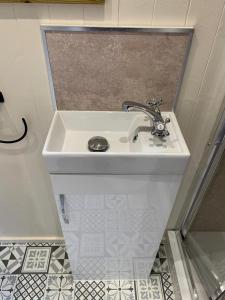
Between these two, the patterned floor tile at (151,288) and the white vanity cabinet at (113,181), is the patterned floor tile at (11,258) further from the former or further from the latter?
the patterned floor tile at (151,288)

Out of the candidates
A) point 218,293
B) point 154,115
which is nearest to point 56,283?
point 218,293

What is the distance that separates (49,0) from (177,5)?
406 mm

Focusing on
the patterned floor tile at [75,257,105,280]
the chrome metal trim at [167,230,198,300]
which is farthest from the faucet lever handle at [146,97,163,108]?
the chrome metal trim at [167,230,198,300]

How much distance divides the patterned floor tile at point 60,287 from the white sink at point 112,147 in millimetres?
892

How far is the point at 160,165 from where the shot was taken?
727mm

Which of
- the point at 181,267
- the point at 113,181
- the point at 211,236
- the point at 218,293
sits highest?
the point at 113,181

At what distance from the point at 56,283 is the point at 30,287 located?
144 mm

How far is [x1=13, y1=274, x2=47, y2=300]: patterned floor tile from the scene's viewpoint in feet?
3.97

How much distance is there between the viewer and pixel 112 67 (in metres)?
0.82

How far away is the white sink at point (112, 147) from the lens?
2.28ft

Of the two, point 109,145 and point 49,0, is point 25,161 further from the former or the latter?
point 49,0

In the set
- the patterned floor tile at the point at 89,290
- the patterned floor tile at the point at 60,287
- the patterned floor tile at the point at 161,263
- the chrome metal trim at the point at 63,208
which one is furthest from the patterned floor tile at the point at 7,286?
the patterned floor tile at the point at 161,263

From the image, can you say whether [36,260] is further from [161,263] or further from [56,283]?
[161,263]

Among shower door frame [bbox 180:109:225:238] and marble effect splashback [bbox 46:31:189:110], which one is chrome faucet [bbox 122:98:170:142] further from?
shower door frame [bbox 180:109:225:238]
